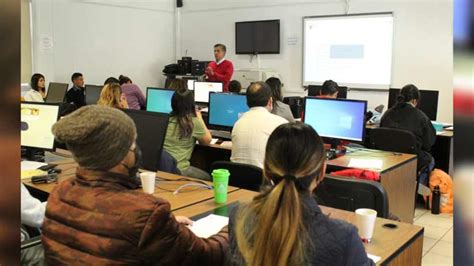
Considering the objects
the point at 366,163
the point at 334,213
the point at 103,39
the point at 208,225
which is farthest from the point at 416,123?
the point at 103,39

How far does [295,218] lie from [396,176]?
251 centimetres

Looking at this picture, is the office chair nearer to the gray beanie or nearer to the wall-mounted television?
the gray beanie

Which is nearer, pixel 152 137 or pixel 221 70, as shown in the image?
pixel 152 137

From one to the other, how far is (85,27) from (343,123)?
20.9 ft

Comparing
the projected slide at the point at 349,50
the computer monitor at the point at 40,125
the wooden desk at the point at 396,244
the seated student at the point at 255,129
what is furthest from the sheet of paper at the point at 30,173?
the projected slide at the point at 349,50

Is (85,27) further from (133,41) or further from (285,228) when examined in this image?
(285,228)

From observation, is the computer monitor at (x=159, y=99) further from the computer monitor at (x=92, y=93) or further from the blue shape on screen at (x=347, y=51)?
the blue shape on screen at (x=347, y=51)

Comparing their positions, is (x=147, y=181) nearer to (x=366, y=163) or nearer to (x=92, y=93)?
(x=366, y=163)

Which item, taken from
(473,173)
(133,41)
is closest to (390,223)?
(473,173)

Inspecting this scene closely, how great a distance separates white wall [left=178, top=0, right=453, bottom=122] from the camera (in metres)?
7.07

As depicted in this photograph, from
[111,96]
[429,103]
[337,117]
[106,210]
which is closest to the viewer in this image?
[106,210]

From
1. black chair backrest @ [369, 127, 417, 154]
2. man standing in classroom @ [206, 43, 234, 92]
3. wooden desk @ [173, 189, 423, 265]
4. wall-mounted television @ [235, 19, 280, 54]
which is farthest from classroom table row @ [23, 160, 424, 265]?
wall-mounted television @ [235, 19, 280, 54]

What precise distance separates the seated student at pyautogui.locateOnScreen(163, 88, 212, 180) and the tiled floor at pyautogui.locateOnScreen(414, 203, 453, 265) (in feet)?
5.99

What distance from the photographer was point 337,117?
3949 mm
